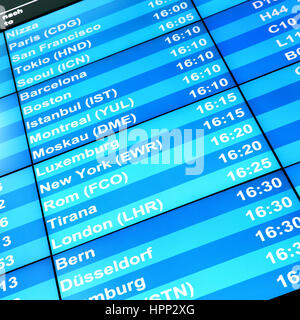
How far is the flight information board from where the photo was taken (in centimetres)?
232

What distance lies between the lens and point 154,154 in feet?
8.83

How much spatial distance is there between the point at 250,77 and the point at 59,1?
1.78m

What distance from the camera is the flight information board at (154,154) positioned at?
7.61 feet

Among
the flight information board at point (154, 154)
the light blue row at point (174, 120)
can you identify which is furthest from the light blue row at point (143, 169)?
the light blue row at point (174, 120)

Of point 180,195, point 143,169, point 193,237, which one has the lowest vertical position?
point 193,237

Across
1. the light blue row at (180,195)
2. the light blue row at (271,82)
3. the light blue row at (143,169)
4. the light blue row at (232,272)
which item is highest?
the light blue row at (271,82)

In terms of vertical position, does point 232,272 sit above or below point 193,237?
below

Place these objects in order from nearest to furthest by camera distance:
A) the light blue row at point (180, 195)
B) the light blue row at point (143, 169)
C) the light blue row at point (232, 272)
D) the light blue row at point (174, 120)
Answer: the light blue row at point (232, 272)
the light blue row at point (180, 195)
the light blue row at point (143, 169)
the light blue row at point (174, 120)

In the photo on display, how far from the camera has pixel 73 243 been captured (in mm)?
2545

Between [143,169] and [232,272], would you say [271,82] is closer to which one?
[143,169]

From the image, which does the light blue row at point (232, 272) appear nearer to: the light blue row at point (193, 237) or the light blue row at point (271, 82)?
the light blue row at point (193, 237)

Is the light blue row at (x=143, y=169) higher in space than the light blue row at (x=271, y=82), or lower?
lower

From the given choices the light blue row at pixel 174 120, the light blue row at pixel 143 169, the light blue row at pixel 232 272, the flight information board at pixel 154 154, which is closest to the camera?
the light blue row at pixel 232 272

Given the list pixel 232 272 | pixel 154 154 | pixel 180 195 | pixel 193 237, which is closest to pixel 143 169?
pixel 154 154
